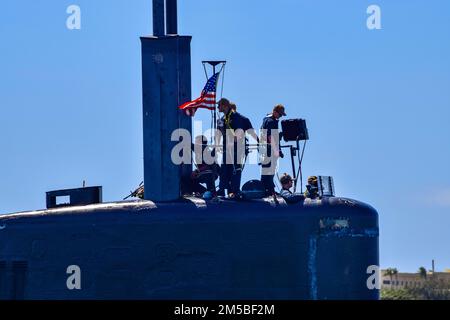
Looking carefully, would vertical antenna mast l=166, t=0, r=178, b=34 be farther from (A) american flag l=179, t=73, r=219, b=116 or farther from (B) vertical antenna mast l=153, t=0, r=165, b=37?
(A) american flag l=179, t=73, r=219, b=116

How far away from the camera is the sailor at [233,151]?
2523cm

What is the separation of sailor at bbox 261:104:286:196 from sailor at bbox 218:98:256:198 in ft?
1.05

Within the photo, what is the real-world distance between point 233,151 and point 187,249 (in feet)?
6.69

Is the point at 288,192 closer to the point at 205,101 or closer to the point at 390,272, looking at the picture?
the point at 205,101

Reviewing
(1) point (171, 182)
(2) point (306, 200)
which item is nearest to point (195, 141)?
(1) point (171, 182)

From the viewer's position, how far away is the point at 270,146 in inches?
995

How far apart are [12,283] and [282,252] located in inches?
183

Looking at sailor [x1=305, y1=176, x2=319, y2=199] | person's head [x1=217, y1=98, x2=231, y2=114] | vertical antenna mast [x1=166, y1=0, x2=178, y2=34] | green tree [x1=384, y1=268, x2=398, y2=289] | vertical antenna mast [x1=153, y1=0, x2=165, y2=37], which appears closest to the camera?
sailor [x1=305, y1=176, x2=319, y2=199]

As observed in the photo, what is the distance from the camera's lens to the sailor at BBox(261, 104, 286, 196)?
25188mm

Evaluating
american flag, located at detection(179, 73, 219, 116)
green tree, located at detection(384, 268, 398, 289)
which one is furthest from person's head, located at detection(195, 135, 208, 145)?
green tree, located at detection(384, 268, 398, 289)

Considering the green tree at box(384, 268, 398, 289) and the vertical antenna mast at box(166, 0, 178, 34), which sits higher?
the vertical antenna mast at box(166, 0, 178, 34)

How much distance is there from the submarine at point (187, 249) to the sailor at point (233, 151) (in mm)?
736
